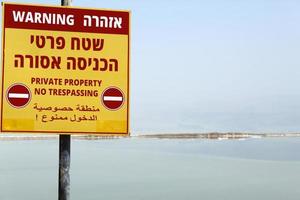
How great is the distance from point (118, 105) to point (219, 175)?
2817cm

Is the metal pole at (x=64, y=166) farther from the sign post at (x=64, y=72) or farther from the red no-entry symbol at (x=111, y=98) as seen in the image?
the red no-entry symbol at (x=111, y=98)

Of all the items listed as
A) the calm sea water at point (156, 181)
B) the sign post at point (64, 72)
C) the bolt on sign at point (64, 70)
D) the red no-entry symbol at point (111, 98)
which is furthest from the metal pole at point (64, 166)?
the calm sea water at point (156, 181)

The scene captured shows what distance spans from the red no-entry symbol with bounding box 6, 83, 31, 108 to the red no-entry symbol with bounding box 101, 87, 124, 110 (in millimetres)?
942

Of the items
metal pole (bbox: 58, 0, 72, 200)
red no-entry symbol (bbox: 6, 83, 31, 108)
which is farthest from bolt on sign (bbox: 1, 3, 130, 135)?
metal pole (bbox: 58, 0, 72, 200)

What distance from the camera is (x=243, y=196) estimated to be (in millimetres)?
25531

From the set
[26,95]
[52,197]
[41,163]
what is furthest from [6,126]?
[41,163]

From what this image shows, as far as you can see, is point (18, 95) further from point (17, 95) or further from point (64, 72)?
point (64, 72)

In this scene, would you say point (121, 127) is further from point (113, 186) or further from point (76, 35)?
point (113, 186)

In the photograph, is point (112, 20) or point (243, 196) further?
point (243, 196)

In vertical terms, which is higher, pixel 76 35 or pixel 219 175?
pixel 76 35

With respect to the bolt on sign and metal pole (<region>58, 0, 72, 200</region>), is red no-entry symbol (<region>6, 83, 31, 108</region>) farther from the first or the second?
metal pole (<region>58, 0, 72, 200</region>)

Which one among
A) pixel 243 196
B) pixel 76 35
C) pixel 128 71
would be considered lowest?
pixel 243 196

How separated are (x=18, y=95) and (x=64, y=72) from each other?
623 mm

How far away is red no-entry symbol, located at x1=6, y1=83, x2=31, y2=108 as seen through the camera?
6.84 m
